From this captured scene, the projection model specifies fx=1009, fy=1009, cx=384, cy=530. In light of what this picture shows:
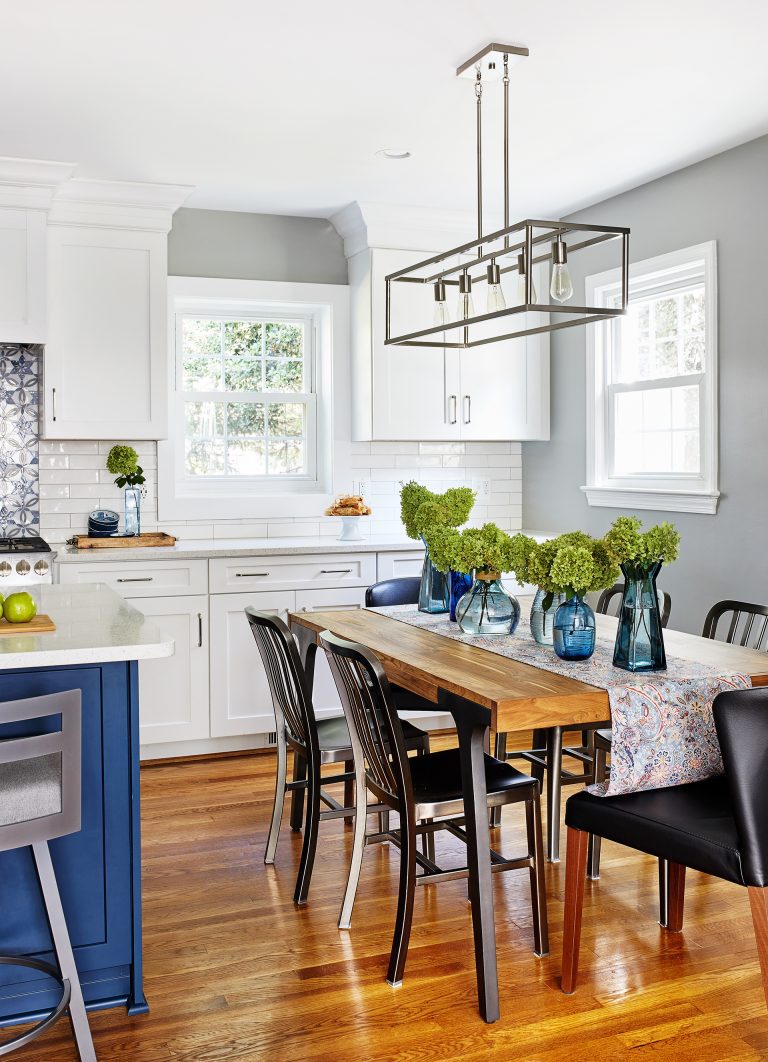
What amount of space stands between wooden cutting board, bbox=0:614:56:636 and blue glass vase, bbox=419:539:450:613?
146cm

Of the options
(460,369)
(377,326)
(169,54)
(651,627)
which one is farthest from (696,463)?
(169,54)

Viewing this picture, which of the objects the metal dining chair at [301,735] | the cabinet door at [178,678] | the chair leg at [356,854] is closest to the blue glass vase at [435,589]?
the metal dining chair at [301,735]

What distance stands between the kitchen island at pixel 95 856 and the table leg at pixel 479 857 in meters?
0.76

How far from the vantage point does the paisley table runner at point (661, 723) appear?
8.04 ft

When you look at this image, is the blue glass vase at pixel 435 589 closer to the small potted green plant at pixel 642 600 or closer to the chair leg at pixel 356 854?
the chair leg at pixel 356 854

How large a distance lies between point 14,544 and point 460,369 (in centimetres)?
240

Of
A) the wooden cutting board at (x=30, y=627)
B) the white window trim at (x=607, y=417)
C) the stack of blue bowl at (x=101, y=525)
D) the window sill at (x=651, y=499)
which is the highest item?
the white window trim at (x=607, y=417)

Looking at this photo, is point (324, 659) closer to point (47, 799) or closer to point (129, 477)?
point (129, 477)

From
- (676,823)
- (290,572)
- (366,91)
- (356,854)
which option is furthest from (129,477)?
(676,823)

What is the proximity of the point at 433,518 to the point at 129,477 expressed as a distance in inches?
79.3

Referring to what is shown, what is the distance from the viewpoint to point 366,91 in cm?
357

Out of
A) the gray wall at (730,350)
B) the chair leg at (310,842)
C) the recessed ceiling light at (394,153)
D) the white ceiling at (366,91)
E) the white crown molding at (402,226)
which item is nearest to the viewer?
the white ceiling at (366,91)

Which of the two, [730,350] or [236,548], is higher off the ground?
[730,350]

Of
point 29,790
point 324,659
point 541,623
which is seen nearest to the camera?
point 29,790
